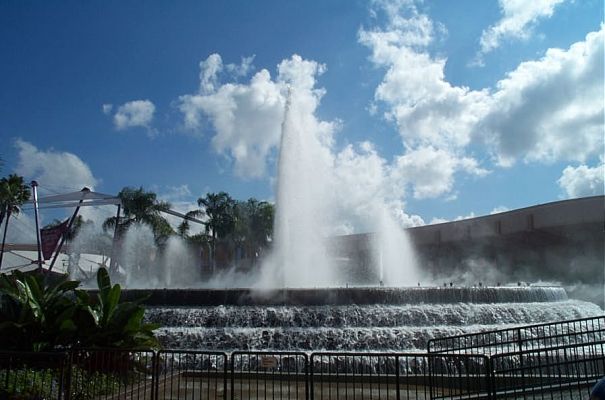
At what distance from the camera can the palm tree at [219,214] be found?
6297cm

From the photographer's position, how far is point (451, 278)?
4331 cm

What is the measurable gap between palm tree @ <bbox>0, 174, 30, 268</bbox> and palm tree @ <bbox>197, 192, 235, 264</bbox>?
790 inches

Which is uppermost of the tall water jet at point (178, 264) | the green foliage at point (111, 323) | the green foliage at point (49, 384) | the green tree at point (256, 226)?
the green tree at point (256, 226)

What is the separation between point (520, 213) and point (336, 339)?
29.5m

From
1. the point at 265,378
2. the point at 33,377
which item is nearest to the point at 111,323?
the point at 33,377

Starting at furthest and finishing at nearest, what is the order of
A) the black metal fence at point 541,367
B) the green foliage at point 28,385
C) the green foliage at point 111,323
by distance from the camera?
1. the green foliage at point 111,323
2. the green foliage at point 28,385
3. the black metal fence at point 541,367

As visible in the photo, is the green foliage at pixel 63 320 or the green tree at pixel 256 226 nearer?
the green foliage at pixel 63 320

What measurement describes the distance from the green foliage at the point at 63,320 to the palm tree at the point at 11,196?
131 ft

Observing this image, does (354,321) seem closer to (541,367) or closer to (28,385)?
(541,367)

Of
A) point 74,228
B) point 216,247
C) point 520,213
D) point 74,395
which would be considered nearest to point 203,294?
point 74,395

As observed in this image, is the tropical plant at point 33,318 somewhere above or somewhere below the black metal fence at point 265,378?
above

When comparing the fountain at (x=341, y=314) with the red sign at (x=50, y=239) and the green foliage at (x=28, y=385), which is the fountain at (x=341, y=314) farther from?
the red sign at (x=50, y=239)

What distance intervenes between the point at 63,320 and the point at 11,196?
138 ft

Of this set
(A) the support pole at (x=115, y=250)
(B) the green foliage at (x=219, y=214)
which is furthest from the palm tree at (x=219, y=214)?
(A) the support pole at (x=115, y=250)
